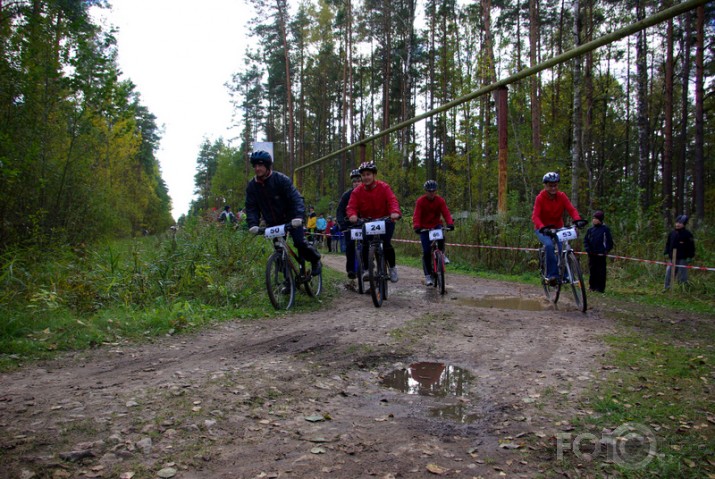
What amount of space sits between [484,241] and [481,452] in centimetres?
1077

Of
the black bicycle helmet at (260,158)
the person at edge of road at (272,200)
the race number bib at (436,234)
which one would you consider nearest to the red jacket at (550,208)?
the race number bib at (436,234)

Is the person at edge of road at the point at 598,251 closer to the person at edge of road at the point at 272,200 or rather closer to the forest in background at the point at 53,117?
the person at edge of road at the point at 272,200

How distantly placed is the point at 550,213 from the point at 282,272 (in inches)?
173

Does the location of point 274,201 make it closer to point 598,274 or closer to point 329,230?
point 598,274

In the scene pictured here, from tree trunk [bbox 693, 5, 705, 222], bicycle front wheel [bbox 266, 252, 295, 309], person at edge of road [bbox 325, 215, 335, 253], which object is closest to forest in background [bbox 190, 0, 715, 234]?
tree trunk [bbox 693, 5, 705, 222]

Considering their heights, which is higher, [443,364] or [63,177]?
[63,177]

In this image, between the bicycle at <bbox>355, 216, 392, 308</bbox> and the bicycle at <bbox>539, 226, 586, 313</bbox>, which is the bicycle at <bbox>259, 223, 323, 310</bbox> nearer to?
the bicycle at <bbox>355, 216, 392, 308</bbox>

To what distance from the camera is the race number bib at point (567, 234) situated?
672 centimetres

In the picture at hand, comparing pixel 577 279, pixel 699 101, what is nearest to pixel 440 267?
pixel 577 279

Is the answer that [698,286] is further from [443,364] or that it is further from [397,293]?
[443,364]

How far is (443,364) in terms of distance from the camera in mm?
4062

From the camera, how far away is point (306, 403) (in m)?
3.11

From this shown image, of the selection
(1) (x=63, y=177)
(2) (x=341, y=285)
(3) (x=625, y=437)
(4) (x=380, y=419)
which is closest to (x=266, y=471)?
(4) (x=380, y=419)

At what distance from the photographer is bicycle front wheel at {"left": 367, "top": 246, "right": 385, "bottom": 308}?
6723 mm
